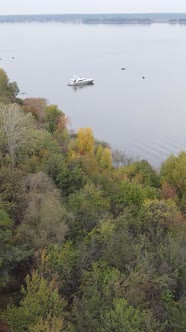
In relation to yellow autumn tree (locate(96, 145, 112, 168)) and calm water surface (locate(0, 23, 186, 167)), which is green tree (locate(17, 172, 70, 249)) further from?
calm water surface (locate(0, 23, 186, 167))

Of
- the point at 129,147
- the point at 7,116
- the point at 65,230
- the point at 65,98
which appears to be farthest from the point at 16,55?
the point at 65,230

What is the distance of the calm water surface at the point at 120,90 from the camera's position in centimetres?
6738

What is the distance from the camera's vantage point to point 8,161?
34.8 meters

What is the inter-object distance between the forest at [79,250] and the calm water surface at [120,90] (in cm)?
2410

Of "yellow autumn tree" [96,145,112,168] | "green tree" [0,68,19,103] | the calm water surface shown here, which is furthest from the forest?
the calm water surface

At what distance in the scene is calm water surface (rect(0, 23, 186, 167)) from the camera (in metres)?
67.4

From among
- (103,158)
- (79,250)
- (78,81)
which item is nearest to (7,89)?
(103,158)

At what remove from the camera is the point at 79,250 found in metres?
23.9

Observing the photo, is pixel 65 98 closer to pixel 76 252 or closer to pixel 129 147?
pixel 129 147

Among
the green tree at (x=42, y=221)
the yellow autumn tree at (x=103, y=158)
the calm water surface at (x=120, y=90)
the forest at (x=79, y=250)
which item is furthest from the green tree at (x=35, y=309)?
the calm water surface at (x=120, y=90)

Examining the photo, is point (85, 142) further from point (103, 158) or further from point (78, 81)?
point (78, 81)

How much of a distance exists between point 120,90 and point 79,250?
270ft

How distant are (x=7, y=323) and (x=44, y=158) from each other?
18032 millimetres

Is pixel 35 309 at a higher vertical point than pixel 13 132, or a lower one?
lower
